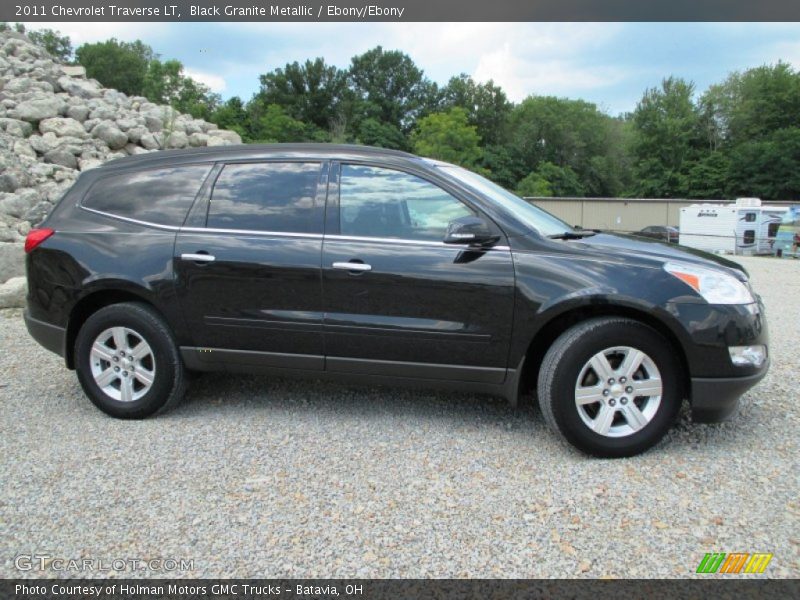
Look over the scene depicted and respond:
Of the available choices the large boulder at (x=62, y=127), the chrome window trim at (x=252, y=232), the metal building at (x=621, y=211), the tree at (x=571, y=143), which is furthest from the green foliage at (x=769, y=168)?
the chrome window trim at (x=252, y=232)

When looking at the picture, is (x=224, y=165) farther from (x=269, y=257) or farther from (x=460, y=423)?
(x=460, y=423)

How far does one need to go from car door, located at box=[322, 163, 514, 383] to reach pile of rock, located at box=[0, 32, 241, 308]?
598 centimetres

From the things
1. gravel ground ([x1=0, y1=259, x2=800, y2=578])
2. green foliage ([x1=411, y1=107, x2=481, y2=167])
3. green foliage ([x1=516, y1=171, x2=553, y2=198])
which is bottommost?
gravel ground ([x1=0, y1=259, x2=800, y2=578])

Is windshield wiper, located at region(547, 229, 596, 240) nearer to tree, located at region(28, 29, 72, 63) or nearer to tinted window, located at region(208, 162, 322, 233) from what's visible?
tinted window, located at region(208, 162, 322, 233)

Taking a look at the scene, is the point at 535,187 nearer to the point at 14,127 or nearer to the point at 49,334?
the point at 14,127

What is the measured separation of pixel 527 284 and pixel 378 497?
55.4 inches

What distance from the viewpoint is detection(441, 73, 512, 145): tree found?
7769 cm

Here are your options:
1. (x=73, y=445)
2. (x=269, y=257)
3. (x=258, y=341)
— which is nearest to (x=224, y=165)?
(x=269, y=257)

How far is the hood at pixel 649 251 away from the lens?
11.2ft

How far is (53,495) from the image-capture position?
9.90 ft

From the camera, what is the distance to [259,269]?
371cm

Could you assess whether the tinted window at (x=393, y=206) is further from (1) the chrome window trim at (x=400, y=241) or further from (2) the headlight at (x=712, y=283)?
(2) the headlight at (x=712, y=283)

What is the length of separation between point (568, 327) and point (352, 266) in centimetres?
131

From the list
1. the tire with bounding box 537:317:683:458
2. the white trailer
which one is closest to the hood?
the tire with bounding box 537:317:683:458
